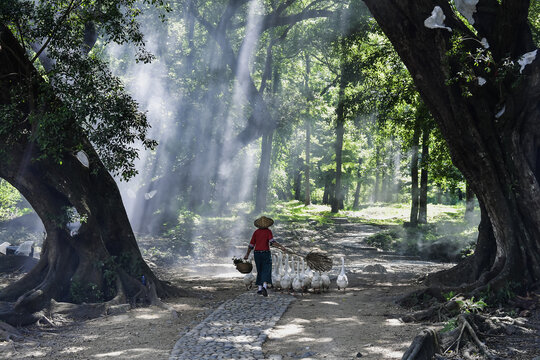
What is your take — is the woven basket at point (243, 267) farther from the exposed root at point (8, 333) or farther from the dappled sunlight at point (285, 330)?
the exposed root at point (8, 333)

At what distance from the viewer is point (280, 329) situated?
28.6 feet

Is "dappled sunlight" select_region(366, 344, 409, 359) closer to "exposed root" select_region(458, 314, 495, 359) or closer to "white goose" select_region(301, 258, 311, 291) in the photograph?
"exposed root" select_region(458, 314, 495, 359)

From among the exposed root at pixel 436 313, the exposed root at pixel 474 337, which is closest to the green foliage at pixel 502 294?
the exposed root at pixel 436 313

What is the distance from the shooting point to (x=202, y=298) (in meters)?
12.5

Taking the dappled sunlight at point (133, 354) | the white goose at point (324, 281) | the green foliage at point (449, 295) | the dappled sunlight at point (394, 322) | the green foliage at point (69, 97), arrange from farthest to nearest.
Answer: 1. the white goose at point (324, 281)
2. the green foliage at point (449, 295)
3. the green foliage at point (69, 97)
4. the dappled sunlight at point (394, 322)
5. the dappled sunlight at point (133, 354)

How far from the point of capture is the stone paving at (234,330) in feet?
23.2

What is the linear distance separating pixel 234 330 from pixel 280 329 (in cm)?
75

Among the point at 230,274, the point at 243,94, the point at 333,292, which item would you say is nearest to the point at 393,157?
the point at 243,94

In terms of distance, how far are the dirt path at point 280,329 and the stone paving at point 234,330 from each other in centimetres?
18

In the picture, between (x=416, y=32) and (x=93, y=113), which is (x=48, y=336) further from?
(x=416, y=32)

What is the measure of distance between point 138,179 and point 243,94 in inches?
509

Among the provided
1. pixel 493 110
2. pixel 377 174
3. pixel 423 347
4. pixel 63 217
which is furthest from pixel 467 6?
pixel 377 174

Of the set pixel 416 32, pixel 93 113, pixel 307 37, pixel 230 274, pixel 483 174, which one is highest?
pixel 307 37

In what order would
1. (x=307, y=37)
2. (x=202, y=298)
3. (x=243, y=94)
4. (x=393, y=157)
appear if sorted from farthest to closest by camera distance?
1. (x=393, y=157)
2. (x=243, y=94)
3. (x=307, y=37)
4. (x=202, y=298)
